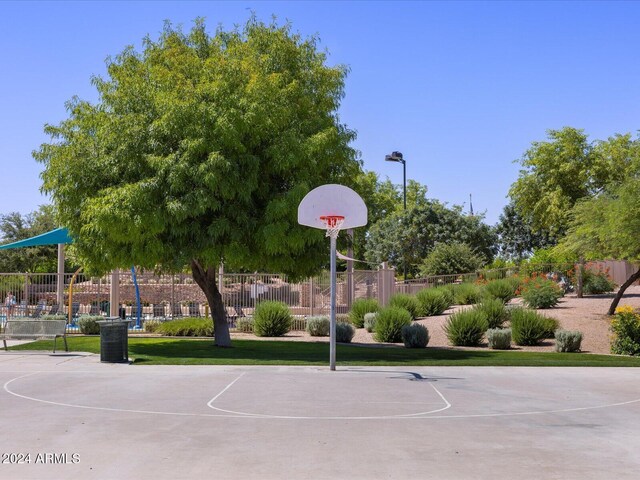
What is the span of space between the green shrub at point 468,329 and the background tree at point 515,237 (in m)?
50.1

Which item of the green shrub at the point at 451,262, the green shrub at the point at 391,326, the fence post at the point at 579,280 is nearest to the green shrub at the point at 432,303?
the green shrub at the point at 391,326

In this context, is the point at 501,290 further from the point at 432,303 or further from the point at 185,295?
the point at 185,295

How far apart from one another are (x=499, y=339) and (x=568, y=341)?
2.05 meters

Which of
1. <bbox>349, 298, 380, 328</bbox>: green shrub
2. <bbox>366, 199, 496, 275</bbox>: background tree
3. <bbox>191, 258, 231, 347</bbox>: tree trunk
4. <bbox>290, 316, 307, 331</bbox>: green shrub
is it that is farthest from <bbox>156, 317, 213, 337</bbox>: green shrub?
<bbox>366, 199, 496, 275</bbox>: background tree

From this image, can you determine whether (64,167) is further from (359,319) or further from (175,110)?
(359,319)

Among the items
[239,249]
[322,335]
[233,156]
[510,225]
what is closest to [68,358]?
[239,249]

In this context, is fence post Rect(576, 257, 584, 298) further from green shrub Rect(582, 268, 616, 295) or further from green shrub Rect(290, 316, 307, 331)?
green shrub Rect(290, 316, 307, 331)

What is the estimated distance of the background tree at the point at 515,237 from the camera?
74750mm

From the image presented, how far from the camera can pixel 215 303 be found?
77.8 feet

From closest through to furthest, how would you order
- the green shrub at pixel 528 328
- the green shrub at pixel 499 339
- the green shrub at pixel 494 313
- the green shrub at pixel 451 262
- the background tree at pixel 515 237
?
the green shrub at pixel 499 339
the green shrub at pixel 528 328
the green shrub at pixel 494 313
the green shrub at pixel 451 262
the background tree at pixel 515 237

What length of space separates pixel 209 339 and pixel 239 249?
22.2 feet

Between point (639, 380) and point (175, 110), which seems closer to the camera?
point (639, 380)

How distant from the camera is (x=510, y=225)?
247 ft

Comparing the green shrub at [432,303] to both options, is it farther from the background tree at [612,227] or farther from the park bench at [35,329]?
the park bench at [35,329]
